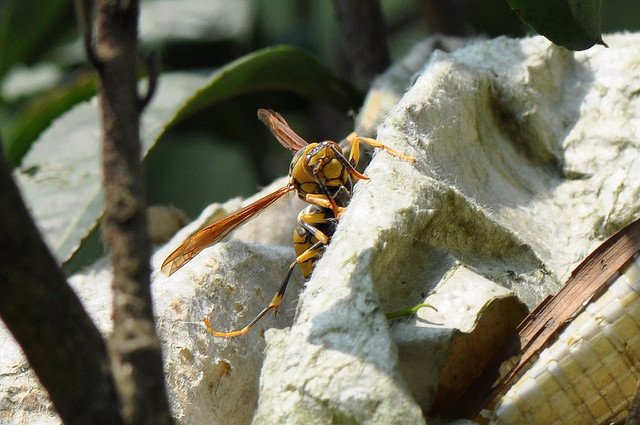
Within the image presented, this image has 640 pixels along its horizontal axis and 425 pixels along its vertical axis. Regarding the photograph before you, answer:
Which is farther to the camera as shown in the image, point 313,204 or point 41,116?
point 41,116

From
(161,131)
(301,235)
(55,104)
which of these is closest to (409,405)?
(301,235)

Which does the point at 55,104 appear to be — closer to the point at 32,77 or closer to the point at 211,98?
the point at 211,98

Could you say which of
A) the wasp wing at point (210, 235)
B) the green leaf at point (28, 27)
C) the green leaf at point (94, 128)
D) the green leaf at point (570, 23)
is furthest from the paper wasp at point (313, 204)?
the green leaf at point (28, 27)

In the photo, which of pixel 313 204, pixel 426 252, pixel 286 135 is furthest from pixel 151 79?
pixel 286 135

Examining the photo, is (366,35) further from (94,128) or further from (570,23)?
(570,23)

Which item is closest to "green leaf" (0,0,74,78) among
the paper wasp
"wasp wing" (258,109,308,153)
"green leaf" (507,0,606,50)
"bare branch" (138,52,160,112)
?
"wasp wing" (258,109,308,153)
